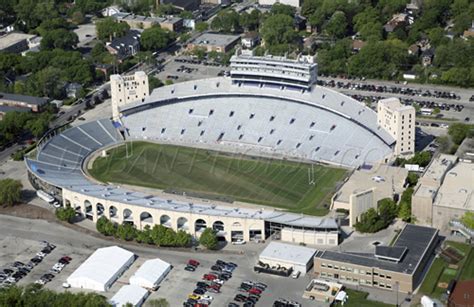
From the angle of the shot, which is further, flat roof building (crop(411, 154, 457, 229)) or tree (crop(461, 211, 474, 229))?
flat roof building (crop(411, 154, 457, 229))

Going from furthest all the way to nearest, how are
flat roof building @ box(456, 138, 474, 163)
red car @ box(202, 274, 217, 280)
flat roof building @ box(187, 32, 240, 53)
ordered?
1. flat roof building @ box(187, 32, 240, 53)
2. flat roof building @ box(456, 138, 474, 163)
3. red car @ box(202, 274, 217, 280)

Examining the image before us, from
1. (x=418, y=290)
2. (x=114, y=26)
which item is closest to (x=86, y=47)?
(x=114, y=26)

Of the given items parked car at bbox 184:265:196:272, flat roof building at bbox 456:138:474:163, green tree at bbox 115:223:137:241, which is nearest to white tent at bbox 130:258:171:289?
parked car at bbox 184:265:196:272

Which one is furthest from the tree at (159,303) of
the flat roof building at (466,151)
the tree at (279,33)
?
the tree at (279,33)

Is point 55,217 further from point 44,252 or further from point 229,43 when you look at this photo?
point 229,43

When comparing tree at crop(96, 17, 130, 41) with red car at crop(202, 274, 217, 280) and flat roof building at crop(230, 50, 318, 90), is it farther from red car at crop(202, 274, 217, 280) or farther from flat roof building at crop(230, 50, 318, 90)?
red car at crop(202, 274, 217, 280)

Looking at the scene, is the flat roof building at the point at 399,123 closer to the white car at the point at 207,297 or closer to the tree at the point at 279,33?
the white car at the point at 207,297

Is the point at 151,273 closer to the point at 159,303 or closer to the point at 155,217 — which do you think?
the point at 159,303
